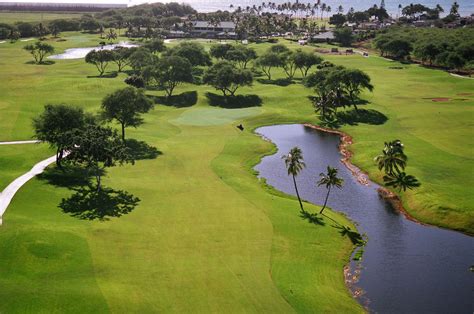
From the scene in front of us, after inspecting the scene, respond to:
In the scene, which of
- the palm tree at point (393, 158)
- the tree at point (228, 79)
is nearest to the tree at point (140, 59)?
the tree at point (228, 79)

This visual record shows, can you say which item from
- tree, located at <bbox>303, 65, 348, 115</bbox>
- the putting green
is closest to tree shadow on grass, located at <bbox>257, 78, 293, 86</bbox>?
tree, located at <bbox>303, 65, 348, 115</bbox>

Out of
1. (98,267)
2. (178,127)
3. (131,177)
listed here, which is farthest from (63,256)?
(178,127)

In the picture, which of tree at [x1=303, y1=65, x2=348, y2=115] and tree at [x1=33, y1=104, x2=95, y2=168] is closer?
tree at [x1=33, y1=104, x2=95, y2=168]

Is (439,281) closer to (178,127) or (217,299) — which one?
(217,299)

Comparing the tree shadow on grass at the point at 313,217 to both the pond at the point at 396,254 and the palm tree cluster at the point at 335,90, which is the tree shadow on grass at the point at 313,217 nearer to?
the pond at the point at 396,254

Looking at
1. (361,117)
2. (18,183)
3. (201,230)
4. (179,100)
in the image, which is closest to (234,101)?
(179,100)

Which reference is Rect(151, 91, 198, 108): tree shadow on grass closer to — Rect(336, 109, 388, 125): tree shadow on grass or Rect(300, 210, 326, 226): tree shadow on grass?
Rect(336, 109, 388, 125): tree shadow on grass
